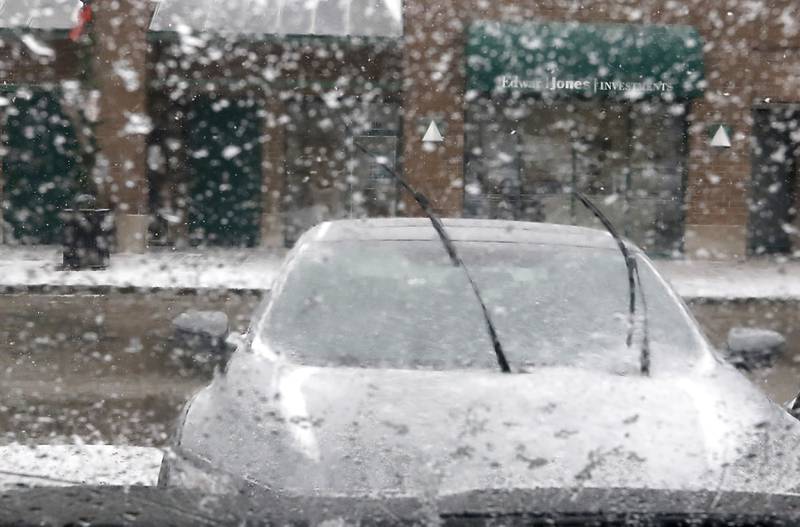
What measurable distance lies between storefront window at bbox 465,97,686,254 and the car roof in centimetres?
1596

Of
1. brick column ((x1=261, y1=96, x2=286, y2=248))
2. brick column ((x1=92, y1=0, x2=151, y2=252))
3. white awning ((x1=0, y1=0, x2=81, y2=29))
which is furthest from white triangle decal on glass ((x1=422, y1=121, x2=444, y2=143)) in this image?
white awning ((x1=0, y1=0, x2=81, y2=29))

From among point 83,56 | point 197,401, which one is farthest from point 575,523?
point 83,56

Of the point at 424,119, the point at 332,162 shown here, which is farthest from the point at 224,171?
the point at 424,119

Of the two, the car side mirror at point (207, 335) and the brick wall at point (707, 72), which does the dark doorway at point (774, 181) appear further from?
the car side mirror at point (207, 335)

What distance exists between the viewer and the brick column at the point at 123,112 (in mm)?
19578

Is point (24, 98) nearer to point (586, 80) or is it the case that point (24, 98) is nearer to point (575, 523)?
point (586, 80)

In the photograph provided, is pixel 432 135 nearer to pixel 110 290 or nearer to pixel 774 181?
pixel 774 181

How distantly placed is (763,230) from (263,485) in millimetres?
19921

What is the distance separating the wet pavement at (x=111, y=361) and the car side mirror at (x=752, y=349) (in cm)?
304

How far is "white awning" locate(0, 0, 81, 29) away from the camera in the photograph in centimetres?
1873

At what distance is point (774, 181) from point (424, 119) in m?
6.71

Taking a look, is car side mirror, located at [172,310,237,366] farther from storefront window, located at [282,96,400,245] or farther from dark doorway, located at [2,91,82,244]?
dark doorway, located at [2,91,82,244]

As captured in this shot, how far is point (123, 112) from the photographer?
64.9ft

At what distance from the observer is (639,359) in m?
3.31
